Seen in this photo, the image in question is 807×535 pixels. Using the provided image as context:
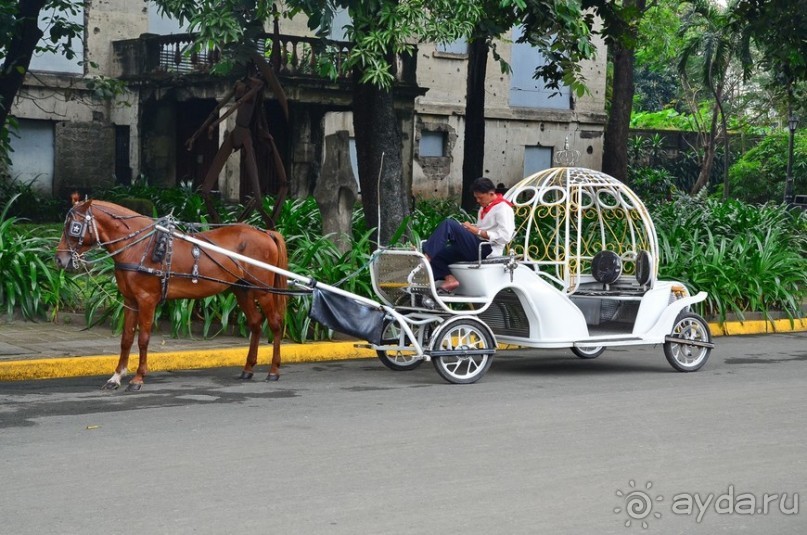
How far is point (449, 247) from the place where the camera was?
11.2m

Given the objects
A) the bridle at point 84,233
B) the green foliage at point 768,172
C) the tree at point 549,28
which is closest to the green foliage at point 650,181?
the green foliage at point 768,172

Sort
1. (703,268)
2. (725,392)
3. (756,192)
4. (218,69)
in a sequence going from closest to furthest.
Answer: (725,392), (218,69), (703,268), (756,192)

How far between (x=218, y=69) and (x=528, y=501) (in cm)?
994

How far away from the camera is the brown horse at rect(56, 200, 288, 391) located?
33.2 ft

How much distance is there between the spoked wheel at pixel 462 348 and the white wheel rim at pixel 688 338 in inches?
85.2

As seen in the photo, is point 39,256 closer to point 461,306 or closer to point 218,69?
point 218,69

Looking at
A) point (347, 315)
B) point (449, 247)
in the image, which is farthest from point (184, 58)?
point (347, 315)

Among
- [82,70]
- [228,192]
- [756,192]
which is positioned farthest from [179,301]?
[756,192]

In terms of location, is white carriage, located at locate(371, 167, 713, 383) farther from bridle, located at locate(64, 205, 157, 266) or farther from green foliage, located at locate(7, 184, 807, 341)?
bridle, located at locate(64, 205, 157, 266)

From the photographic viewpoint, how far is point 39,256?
14.3 meters

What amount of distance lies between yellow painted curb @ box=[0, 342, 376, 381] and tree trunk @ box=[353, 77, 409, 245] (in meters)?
3.19

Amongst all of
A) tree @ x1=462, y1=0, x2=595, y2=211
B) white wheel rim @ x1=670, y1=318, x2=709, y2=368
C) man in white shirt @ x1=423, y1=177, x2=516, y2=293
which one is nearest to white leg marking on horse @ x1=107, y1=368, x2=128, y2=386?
man in white shirt @ x1=423, y1=177, x2=516, y2=293

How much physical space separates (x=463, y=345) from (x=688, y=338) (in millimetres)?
2608

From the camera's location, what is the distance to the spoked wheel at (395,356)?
11453mm
